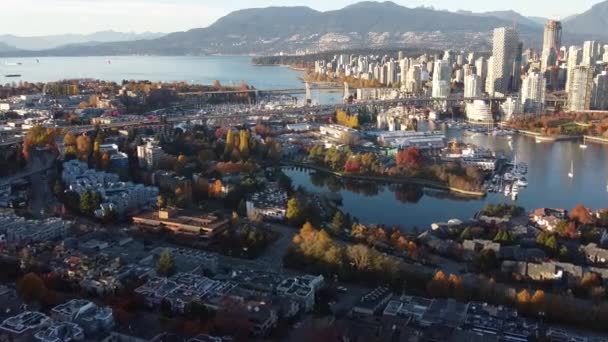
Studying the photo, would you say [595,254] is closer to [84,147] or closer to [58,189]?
[58,189]

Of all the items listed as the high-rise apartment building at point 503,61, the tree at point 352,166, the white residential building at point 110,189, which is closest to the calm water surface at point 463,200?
the tree at point 352,166

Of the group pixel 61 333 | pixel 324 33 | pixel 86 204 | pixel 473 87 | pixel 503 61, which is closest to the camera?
pixel 61 333

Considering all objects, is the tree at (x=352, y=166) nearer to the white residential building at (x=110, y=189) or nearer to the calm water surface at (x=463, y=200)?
the calm water surface at (x=463, y=200)

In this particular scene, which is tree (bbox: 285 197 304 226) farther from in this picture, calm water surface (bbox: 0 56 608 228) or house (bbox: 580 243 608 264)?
house (bbox: 580 243 608 264)

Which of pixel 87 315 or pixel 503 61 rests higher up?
pixel 503 61

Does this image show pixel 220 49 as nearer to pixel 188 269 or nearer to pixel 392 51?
pixel 392 51

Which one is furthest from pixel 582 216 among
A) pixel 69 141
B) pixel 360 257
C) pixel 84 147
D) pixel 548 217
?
pixel 69 141

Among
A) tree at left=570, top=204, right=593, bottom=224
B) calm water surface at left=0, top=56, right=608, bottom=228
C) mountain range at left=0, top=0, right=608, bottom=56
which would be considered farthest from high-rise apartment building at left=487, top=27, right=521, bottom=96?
mountain range at left=0, top=0, right=608, bottom=56
